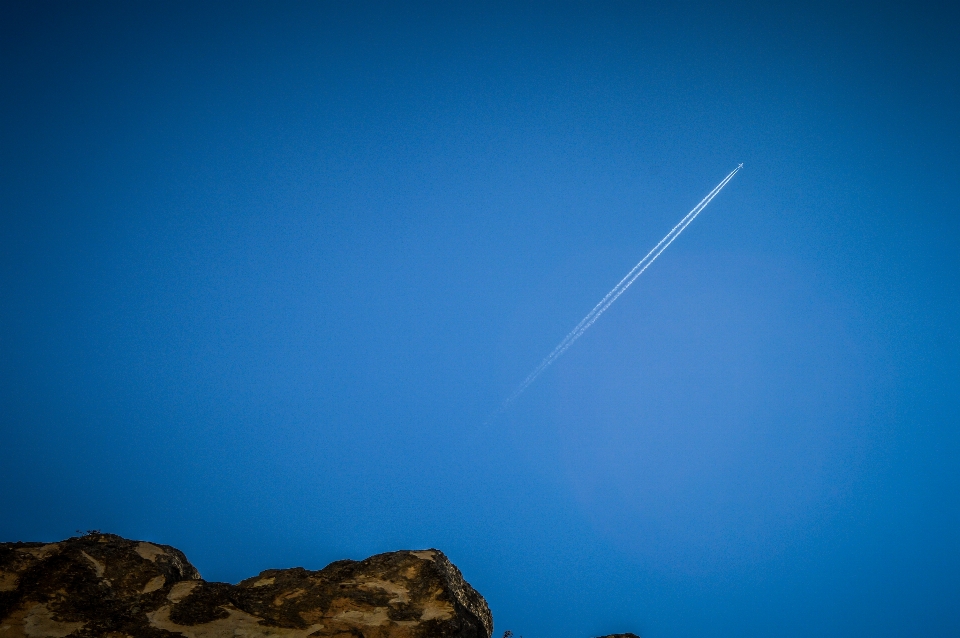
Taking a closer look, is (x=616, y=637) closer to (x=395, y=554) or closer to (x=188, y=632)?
(x=395, y=554)

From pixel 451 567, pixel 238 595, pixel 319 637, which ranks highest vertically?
pixel 451 567

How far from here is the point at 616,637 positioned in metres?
9.92

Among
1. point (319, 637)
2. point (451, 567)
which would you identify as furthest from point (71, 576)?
point (451, 567)

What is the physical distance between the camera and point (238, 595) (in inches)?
304

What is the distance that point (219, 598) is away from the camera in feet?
25.2

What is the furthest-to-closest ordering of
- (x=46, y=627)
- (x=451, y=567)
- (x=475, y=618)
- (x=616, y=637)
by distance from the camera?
(x=616, y=637) → (x=451, y=567) → (x=475, y=618) → (x=46, y=627)

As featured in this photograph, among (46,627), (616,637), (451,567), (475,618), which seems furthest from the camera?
(616,637)

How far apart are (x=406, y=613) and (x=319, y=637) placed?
121cm

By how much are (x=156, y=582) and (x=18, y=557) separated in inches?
88.5

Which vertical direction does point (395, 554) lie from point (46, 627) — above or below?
above

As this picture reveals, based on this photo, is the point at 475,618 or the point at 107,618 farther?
the point at 475,618

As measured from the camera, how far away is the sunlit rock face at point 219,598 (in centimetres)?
691

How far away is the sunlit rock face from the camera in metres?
6.91

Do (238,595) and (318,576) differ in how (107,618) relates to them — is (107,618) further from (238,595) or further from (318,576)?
(318,576)
